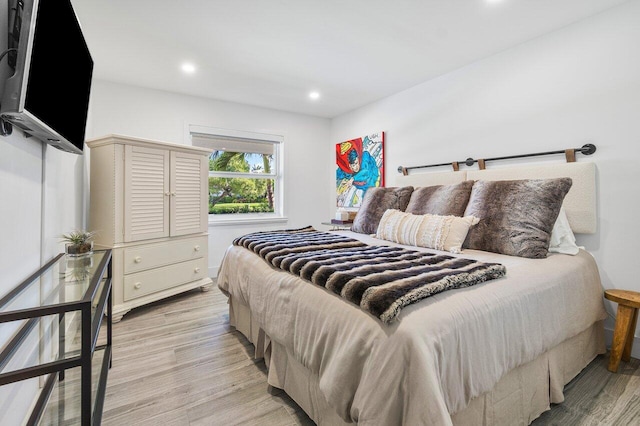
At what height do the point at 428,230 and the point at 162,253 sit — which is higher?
the point at 428,230

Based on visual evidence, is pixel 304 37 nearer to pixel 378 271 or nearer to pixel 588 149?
pixel 378 271

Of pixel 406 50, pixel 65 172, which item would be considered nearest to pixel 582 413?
pixel 406 50

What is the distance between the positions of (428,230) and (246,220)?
2682 mm

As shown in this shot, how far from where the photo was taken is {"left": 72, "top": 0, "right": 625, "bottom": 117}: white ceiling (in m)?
2.02

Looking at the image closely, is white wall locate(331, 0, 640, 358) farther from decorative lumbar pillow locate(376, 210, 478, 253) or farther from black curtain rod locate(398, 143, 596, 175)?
decorative lumbar pillow locate(376, 210, 478, 253)

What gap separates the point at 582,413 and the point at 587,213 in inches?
51.9

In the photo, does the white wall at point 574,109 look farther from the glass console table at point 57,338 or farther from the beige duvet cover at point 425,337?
the glass console table at point 57,338

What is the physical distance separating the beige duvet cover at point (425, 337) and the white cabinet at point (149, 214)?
170 cm

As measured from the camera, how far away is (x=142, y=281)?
2.72 m

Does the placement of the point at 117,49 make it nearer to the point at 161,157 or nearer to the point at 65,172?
the point at 161,157

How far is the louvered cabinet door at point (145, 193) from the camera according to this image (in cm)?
262

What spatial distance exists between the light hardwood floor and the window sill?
5.72 ft

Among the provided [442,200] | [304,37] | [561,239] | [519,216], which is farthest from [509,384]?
[304,37]

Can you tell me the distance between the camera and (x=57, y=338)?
161 cm
